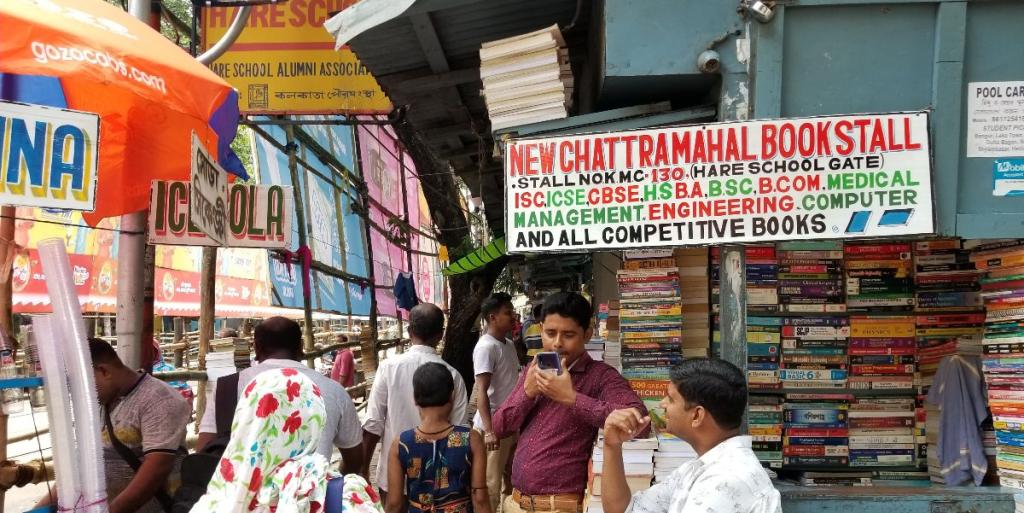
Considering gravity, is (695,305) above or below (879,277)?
below

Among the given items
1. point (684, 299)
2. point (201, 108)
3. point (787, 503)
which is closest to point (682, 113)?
point (684, 299)

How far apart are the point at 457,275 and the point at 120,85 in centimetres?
858

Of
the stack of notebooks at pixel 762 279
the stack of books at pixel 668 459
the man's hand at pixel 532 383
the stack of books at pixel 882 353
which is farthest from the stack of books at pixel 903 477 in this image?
the man's hand at pixel 532 383

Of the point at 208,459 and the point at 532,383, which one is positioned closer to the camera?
the point at 532,383

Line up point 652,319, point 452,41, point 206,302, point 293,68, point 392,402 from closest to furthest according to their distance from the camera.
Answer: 1. point 652,319
2. point 392,402
3. point 452,41
4. point 293,68
5. point 206,302

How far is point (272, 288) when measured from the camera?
10.8 m

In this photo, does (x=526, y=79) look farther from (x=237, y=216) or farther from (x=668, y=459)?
(x=237, y=216)

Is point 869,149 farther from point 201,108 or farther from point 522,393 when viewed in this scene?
point 201,108

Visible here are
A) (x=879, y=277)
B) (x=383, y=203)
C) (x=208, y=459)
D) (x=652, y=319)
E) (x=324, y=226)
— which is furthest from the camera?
(x=383, y=203)

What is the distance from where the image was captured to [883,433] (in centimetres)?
503

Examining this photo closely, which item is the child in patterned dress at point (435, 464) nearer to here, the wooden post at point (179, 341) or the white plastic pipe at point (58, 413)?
the white plastic pipe at point (58, 413)

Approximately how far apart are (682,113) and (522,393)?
164 centimetres

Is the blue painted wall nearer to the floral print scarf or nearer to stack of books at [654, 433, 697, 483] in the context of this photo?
stack of books at [654, 433, 697, 483]

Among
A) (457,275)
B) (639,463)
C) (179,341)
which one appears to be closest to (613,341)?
(639,463)
